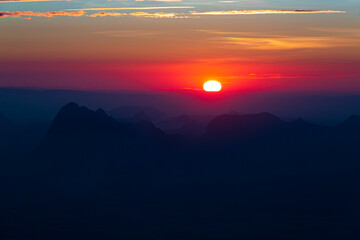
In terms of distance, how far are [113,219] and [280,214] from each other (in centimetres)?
5828

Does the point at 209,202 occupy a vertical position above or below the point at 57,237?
above

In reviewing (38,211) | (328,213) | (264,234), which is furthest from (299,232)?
(38,211)

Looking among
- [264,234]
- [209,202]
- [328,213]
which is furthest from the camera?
[209,202]

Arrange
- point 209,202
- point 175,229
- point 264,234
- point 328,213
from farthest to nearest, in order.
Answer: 1. point 209,202
2. point 328,213
3. point 175,229
4. point 264,234

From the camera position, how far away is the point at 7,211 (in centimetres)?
19000

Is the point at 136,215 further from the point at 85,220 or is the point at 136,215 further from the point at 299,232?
the point at 299,232

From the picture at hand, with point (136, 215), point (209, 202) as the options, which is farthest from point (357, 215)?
point (136, 215)

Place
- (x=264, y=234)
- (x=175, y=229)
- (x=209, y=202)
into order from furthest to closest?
(x=209, y=202) < (x=175, y=229) < (x=264, y=234)

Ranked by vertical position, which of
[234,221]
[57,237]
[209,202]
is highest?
[209,202]

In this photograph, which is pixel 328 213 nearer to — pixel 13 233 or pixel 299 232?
pixel 299 232

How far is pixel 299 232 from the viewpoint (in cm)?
16638

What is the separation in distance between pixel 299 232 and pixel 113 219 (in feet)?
211

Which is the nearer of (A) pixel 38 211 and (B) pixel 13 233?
(B) pixel 13 233

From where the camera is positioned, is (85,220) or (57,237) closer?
(57,237)
